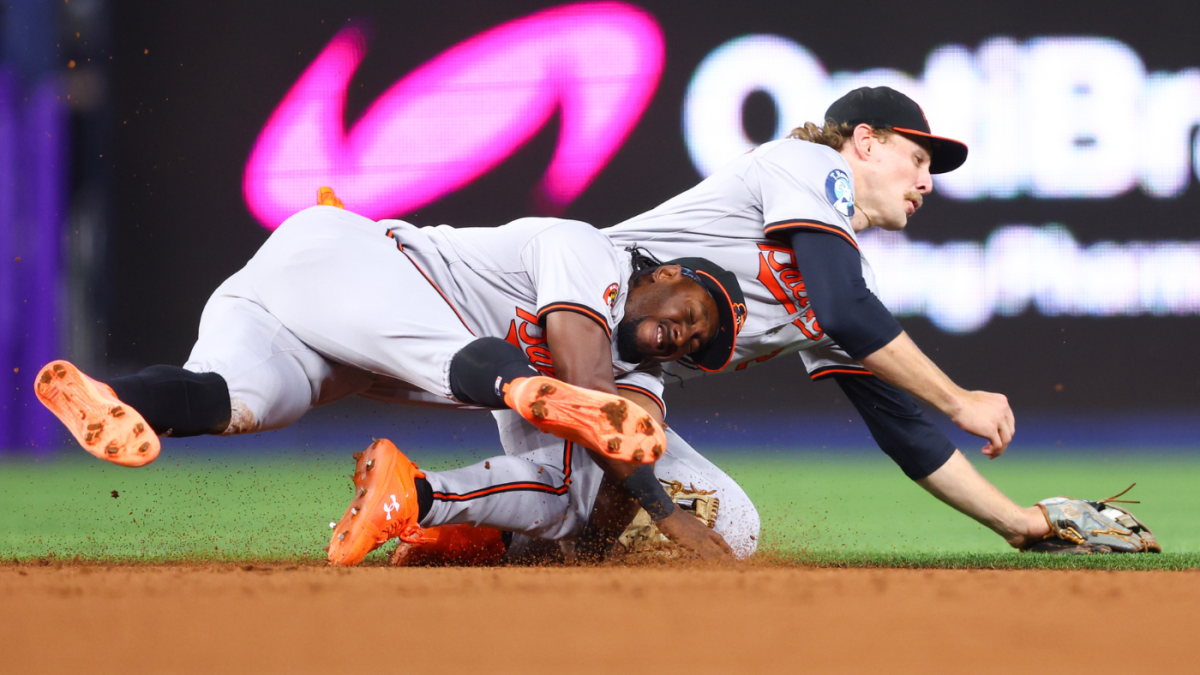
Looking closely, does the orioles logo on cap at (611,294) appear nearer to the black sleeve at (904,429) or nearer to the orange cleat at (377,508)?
the orange cleat at (377,508)

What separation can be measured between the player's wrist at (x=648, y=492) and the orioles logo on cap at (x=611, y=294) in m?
0.33

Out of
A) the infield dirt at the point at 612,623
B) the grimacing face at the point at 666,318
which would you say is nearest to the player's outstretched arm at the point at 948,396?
the grimacing face at the point at 666,318

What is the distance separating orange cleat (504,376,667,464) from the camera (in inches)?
60.3

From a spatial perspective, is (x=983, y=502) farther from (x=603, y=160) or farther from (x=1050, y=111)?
(x=1050, y=111)

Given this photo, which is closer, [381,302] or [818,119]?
[381,302]

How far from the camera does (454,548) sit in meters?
2.12

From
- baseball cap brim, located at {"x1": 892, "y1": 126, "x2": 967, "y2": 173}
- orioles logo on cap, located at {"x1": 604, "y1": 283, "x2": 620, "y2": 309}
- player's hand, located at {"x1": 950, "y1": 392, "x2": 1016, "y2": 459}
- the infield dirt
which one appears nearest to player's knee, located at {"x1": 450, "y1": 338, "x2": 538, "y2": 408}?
orioles logo on cap, located at {"x1": 604, "y1": 283, "x2": 620, "y2": 309}

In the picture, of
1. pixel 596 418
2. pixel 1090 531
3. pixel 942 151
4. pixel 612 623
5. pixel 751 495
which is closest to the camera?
pixel 612 623

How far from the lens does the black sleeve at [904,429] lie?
2.55 meters

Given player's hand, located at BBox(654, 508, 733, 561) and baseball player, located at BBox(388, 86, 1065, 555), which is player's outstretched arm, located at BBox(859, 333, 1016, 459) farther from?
player's hand, located at BBox(654, 508, 733, 561)

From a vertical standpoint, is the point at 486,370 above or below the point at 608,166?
below

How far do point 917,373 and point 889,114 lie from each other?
0.72 m

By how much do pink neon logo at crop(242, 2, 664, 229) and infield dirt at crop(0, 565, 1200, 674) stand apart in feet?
13.9

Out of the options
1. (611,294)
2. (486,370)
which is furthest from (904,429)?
(486,370)
